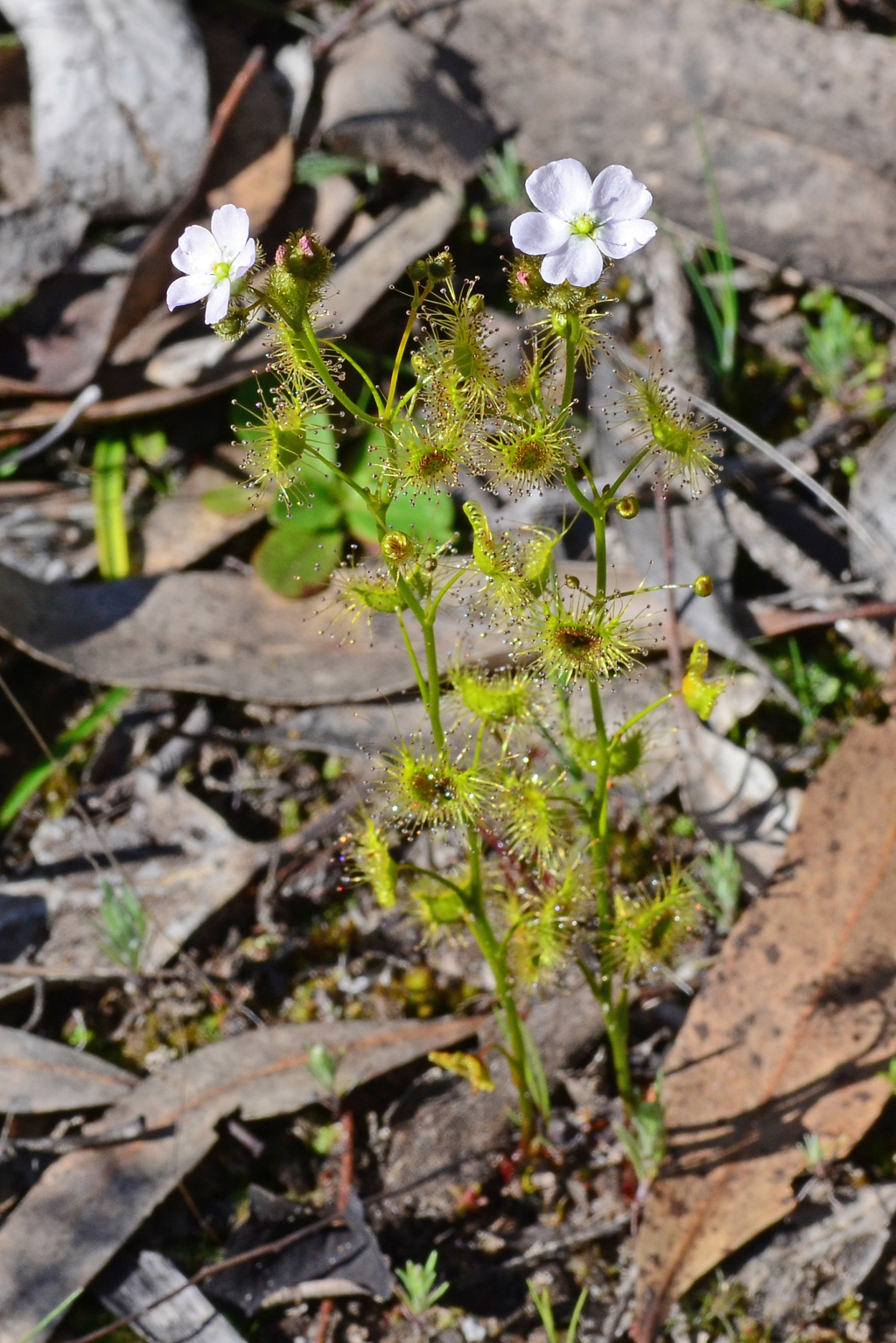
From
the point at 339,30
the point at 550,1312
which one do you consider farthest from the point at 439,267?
the point at 339,30

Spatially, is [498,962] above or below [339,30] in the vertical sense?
below

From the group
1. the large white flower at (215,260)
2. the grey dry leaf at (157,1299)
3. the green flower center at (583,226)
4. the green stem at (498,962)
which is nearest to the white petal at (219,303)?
the large white flower at (215,260)

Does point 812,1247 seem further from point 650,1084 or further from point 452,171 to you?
point 452,171

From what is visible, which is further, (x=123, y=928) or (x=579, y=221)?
(x=123, y=928)

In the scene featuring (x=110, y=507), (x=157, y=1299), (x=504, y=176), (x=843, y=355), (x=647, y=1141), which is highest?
(x=504, y=176)

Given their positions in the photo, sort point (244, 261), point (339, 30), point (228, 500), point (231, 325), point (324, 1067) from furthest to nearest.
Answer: point (339, 30) < point (228, 500) < point (324, 1067) < point (231, 325) < point (244, 261)

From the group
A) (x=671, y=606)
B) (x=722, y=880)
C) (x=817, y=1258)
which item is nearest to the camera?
(x=817, y=1258)

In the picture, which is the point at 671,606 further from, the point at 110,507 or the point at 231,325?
the point at 110,507
